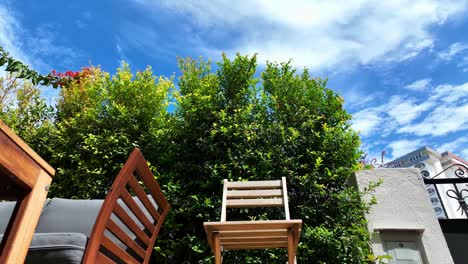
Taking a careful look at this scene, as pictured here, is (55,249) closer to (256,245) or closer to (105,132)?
(256,245)

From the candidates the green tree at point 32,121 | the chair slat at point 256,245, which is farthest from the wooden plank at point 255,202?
the green tree at point 32,121

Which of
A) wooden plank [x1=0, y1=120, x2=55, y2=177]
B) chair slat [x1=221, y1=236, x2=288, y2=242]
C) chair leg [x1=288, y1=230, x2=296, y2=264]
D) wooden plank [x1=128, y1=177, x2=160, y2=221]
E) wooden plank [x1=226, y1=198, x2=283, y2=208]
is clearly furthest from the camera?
wooden plank [x1=226, y1=198, x2=283, y2=208]

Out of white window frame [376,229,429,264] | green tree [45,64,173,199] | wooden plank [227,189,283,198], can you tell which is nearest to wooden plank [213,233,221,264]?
wooden plank [227,189,283,198]

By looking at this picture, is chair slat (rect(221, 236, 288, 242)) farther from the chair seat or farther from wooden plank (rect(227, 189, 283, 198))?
wooden plank (rect(227, 189, 283, 198))

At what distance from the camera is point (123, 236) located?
4.20ft

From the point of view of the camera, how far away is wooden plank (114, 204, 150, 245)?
47.0 inches

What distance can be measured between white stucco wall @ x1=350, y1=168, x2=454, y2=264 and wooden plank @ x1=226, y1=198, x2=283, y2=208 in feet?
2.85

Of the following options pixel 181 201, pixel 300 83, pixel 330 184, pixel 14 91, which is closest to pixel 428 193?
pixel 330 184

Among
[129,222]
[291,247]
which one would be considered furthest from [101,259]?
[291,247]

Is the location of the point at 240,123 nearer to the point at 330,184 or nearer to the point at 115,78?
the point at 330,184

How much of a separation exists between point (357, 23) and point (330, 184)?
2714 millimetres

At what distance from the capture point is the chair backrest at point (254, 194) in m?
2.64

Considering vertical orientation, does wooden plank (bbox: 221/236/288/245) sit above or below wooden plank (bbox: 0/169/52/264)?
above

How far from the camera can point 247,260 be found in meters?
2.75
